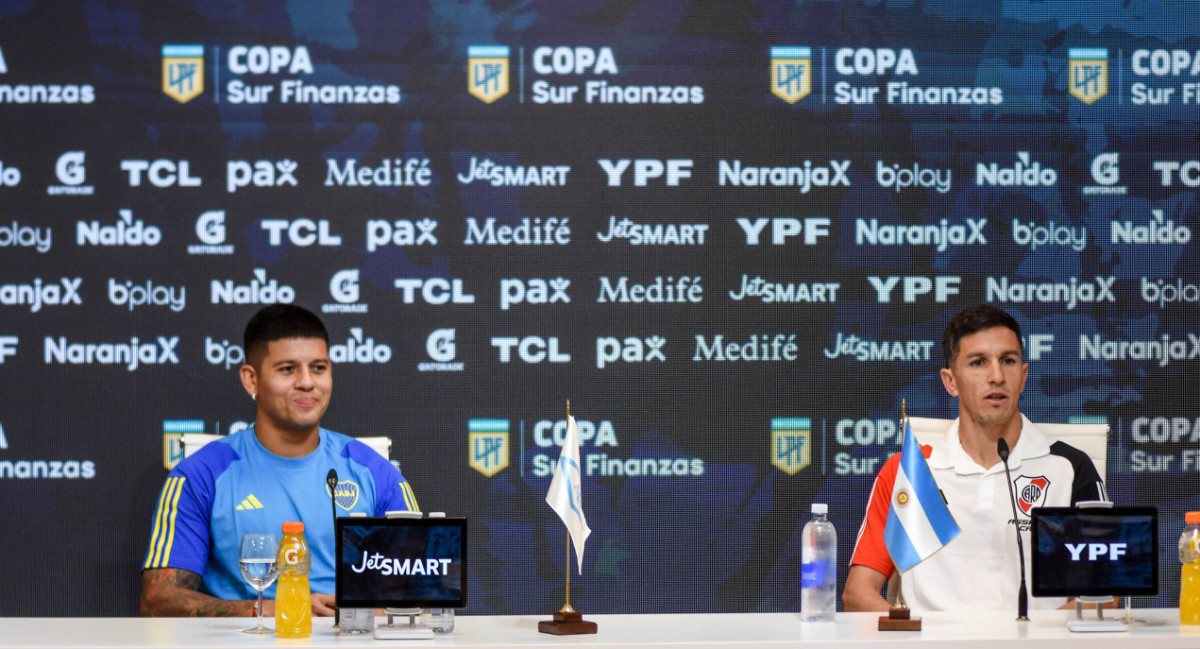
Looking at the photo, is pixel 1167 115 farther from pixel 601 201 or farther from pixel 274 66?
pixel 274 66

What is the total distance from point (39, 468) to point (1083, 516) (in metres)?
3.23

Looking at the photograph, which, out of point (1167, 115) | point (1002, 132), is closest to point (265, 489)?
point (1002, 132)

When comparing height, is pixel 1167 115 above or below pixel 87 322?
above

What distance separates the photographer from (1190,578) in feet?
8.12

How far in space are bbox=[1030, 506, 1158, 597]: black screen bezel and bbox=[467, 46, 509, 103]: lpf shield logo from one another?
2.35m

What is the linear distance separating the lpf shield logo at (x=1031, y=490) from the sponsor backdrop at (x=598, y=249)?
32.9 inches

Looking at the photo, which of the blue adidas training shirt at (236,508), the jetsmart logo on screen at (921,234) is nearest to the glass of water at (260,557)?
the blue adidas training shirt at (236,508)

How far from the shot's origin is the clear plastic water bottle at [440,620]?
2318mm

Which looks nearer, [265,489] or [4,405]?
[265,489]

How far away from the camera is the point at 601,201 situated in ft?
13.4

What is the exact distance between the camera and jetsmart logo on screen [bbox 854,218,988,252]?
4094 mm

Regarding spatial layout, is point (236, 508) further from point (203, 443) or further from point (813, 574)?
point (813, 574)

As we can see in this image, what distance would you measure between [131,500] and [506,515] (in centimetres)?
124

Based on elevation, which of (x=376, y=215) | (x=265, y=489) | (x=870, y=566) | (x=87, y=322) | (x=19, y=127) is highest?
(x=19, y=127)
